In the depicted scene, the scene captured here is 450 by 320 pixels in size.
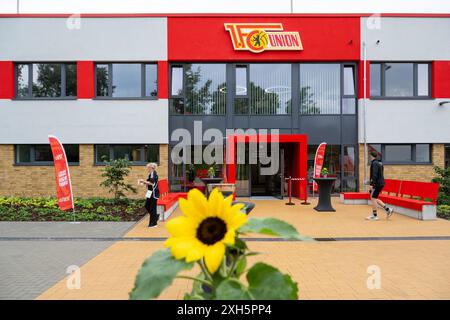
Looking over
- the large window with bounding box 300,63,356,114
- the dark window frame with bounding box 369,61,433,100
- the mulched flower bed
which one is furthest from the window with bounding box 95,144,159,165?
the dark window frame with bounding box 369,61,433,100

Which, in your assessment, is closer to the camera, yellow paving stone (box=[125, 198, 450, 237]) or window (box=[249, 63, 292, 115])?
yellow paving stone (box=[125, 198, 450, 237])

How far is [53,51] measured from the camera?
1570 centimetres

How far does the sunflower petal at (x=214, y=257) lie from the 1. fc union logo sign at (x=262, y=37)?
51.1 feet

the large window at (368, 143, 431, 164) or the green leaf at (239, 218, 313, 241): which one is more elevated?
the large window at (368, 143, 431, 164)

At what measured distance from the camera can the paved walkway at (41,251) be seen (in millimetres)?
4790

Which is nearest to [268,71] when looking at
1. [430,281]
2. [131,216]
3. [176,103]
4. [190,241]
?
[176,103]

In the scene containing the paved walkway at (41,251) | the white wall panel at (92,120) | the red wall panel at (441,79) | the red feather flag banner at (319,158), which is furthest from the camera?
the red wall panel at (441,79)

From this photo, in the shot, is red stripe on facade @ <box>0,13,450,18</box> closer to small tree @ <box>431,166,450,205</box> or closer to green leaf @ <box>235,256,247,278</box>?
small tree @ <box>431,166,450,205</box>

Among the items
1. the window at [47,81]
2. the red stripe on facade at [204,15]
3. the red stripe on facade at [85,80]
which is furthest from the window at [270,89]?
the window at [47,81]

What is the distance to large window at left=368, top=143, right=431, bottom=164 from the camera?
1586 centimetres

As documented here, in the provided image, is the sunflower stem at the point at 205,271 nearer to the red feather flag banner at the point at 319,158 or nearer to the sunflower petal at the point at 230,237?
the sunflower petal at the point at 230,237

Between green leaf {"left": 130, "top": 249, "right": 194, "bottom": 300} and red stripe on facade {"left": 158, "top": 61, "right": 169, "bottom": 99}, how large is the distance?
1513cm

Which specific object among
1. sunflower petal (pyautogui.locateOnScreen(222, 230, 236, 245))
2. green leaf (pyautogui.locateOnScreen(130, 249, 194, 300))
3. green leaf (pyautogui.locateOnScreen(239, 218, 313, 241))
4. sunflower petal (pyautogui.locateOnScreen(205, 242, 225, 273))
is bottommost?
green leaf (pyautogui.locateOnScreen(130, 249, 194, 300))

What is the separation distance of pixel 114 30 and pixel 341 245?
14257 mm
